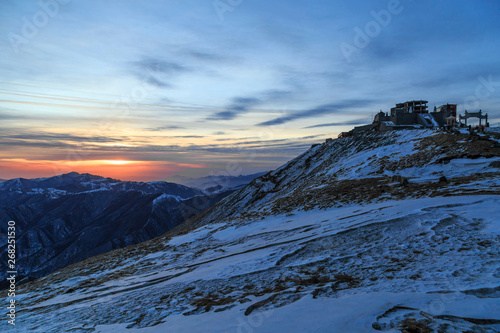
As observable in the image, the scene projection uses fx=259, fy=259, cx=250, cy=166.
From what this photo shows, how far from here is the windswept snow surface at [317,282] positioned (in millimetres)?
5547

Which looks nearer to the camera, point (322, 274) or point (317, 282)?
point (317, 282)

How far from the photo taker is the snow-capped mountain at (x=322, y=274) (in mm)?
5586

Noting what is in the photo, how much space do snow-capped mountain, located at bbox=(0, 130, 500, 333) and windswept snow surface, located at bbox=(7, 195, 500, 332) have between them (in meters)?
0.04

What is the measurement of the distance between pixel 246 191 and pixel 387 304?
48.7m

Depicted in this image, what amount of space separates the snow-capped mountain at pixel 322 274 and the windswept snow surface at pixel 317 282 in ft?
0.13

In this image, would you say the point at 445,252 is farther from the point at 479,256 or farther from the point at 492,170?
the point at 492,170

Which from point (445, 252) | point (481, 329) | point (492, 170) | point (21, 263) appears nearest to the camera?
point (481, 329)

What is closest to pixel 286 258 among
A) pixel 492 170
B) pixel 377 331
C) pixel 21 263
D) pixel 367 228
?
pixel 367 228

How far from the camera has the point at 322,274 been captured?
8.07 meters

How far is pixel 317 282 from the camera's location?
756 centimetres

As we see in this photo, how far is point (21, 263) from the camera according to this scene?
525 feet

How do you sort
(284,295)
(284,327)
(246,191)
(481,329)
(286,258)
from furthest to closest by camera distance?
1. (246,191)
2. (286,258)
3. (284,295)
4. (284,327)
5. (481,329)

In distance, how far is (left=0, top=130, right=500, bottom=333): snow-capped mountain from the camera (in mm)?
5586

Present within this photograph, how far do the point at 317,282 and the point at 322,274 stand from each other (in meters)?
0.58
